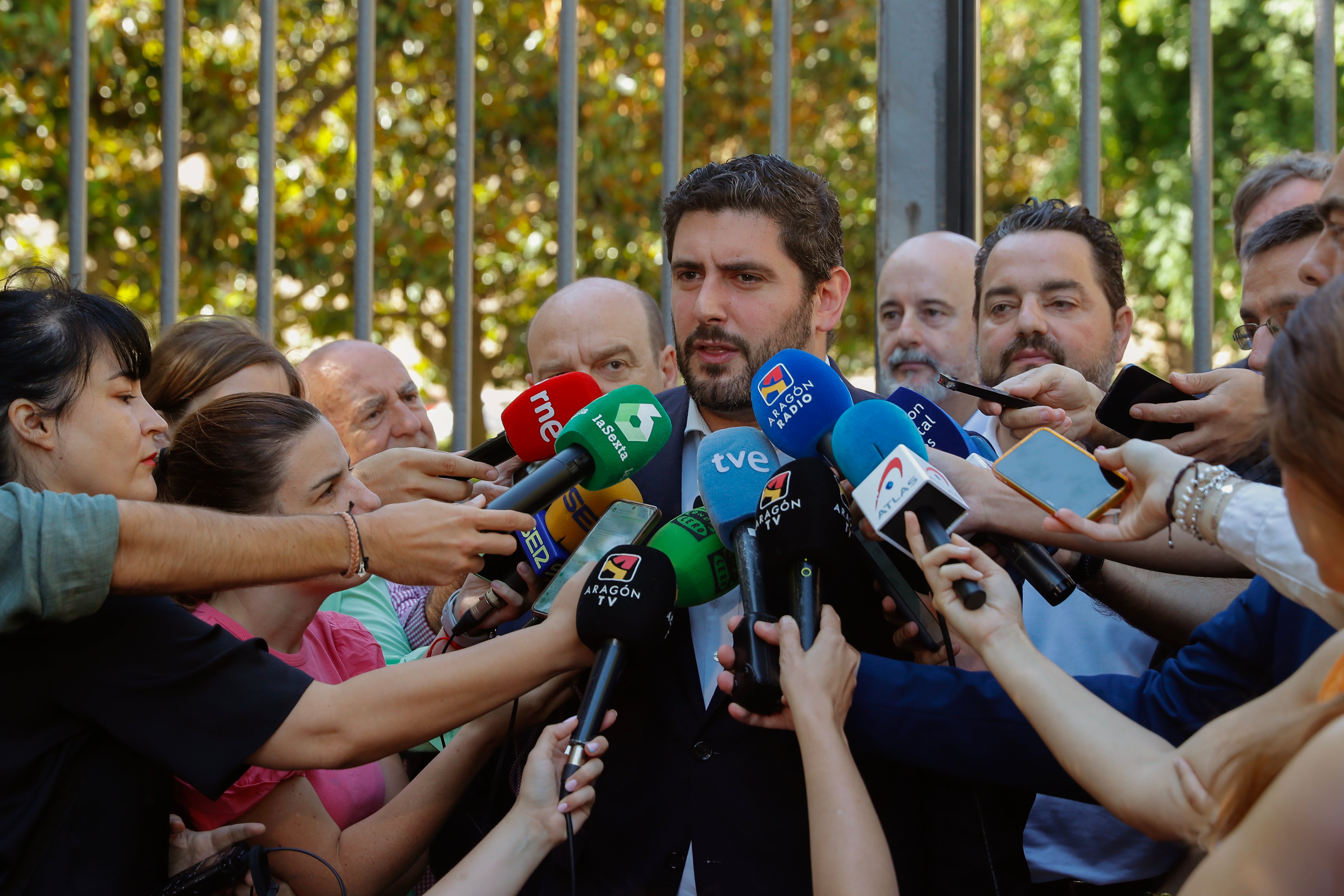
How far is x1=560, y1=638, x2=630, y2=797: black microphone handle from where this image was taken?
5.40 ft

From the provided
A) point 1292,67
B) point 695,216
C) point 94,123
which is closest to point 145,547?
point 695,216

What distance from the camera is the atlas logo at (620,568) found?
1.71 meters

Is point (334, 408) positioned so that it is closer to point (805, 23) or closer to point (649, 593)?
point (649, 593)

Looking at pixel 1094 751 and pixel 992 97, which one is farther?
pixel 992 97

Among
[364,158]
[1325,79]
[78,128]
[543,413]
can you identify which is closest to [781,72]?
[364,158]

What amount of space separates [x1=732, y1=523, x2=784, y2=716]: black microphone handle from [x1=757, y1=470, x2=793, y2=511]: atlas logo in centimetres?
8

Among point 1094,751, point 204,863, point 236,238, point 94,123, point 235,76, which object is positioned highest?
point 235,76

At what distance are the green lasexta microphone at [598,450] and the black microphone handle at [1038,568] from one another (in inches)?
24.0

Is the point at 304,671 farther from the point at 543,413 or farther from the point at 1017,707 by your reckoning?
the point at 1017,707

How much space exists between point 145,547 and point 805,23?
266 inches

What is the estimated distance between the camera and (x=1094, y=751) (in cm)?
143

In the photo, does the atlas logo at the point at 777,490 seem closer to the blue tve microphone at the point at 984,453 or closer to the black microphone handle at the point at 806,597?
the black microphone handle at the point at 806,597

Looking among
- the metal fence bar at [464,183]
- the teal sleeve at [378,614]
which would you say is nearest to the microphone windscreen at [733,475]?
the teal sleeve at [378,614]

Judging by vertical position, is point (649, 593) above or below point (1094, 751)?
above
